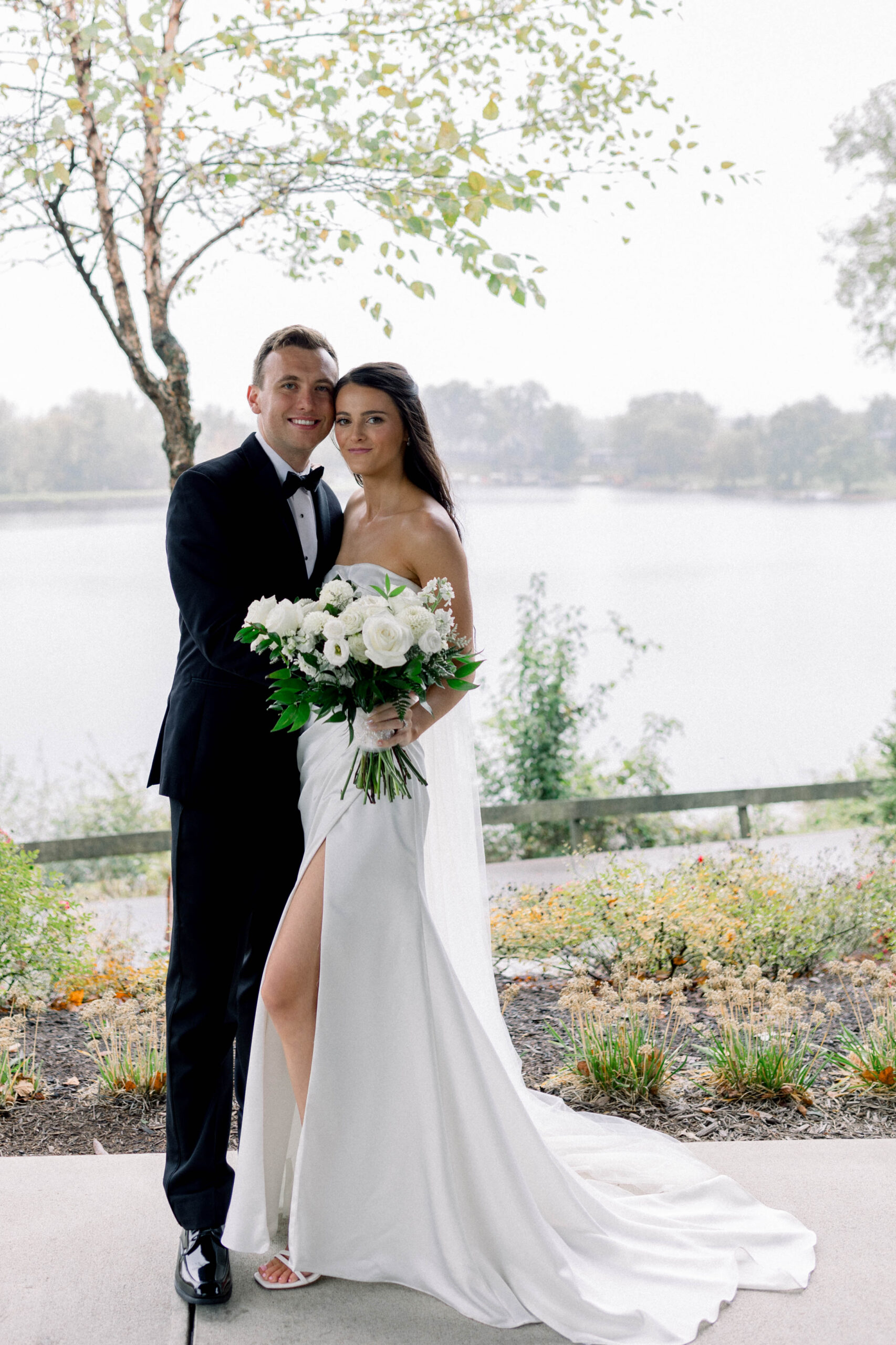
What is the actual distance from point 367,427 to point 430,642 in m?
0.80

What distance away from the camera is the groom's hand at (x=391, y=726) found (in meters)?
2.42

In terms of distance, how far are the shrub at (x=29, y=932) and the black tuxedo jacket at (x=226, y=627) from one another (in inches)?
77.6

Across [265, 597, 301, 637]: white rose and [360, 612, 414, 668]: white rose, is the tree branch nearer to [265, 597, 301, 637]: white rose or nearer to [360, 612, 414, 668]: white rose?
[265, 597, 301, 637]: white rose

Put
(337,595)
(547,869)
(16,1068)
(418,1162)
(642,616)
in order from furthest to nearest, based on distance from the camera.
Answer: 1. (642,616)
2. (547,869)
3. (16,1068)
4. (418,1162)
5. (337,595)

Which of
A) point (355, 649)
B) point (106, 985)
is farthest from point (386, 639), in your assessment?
point (106, 985)

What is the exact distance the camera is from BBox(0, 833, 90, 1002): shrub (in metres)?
4.30

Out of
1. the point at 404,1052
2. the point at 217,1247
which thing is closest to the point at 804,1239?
the point at 404,1052

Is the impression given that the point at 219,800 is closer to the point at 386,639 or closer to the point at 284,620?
the point at 284,620

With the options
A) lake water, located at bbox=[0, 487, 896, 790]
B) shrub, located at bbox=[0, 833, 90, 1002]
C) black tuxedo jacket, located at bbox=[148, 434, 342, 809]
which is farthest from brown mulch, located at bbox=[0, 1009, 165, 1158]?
lake water, located at bbox=[0, 487, 896, 790]

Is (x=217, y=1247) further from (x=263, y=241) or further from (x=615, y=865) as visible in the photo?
(x=263, y=241)

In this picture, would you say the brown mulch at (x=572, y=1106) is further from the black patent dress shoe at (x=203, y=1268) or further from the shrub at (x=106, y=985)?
the black patent dress shoe at (x=203, y=1268)

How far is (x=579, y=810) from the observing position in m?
6.91

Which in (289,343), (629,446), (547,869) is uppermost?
(629,446)

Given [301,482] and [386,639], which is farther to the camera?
[301,482]
